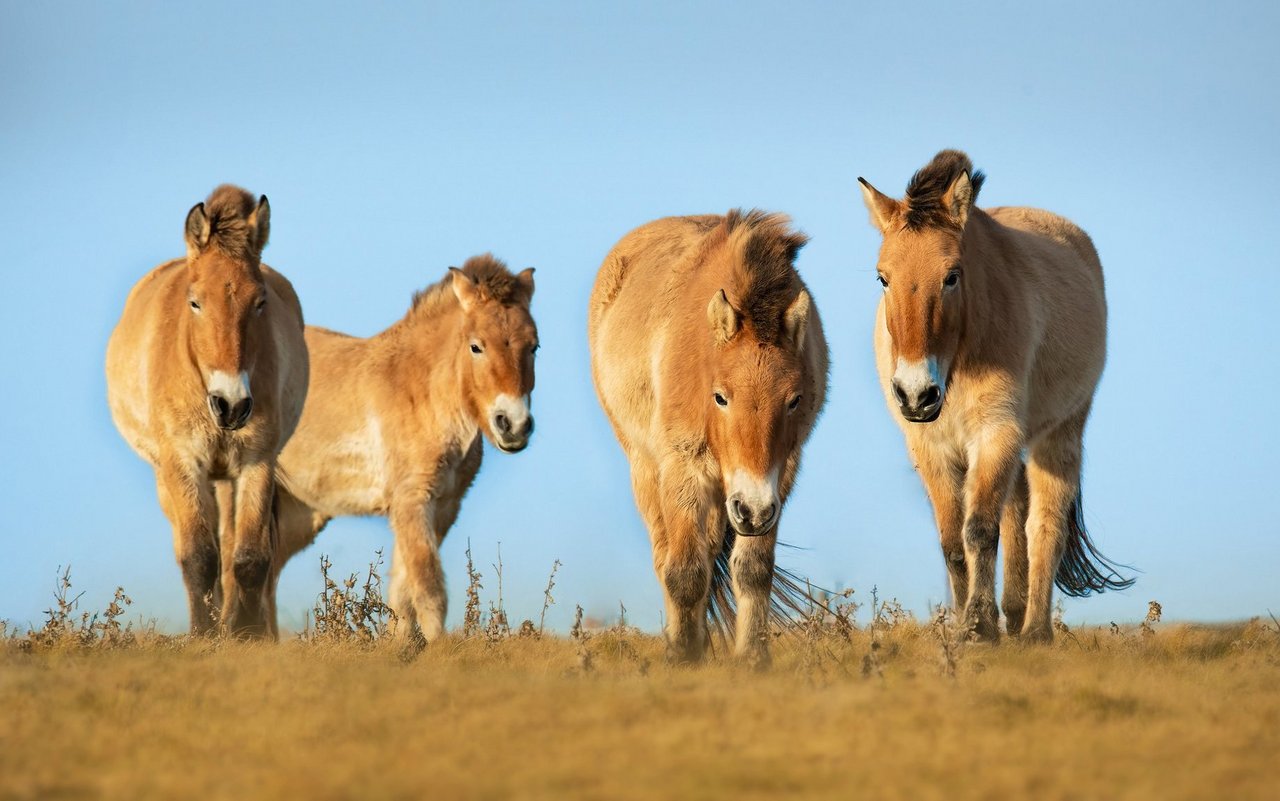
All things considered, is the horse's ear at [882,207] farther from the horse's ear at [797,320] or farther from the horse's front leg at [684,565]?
the horse's front leg at [684,565]

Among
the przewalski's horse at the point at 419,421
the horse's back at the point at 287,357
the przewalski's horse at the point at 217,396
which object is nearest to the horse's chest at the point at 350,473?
the przewalski's horse at the point at 419,421

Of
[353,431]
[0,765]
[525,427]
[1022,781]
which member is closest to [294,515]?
[353,431]

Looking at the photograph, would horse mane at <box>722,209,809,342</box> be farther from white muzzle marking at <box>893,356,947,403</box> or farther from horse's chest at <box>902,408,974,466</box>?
horse's chest at <box>902,408,974,466</box>

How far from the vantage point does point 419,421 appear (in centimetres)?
1173

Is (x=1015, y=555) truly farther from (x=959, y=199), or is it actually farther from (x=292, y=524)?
(x=292, y=524)

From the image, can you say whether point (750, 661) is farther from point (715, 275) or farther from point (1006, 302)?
point (1006, 302)

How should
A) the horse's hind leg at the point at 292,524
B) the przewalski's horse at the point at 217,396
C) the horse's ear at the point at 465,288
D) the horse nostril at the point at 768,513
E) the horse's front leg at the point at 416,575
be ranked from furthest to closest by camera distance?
the horse's hind leg at the point at 292,524
the horse's ear at the point at 465,288
the horse's front leg at the point at 416,575
the przewalski's horse at the point at 217,396
the horse nostril at the point at 768,513

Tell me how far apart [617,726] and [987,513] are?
175 inches

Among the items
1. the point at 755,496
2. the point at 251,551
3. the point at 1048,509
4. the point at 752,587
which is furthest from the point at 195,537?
the point at 1048,509

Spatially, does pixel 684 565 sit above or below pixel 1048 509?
below

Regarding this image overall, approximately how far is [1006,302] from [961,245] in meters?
0.67

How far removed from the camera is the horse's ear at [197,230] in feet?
31.8

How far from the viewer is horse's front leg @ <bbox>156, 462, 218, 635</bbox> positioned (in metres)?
9.43

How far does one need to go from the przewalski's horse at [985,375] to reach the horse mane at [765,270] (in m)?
1.19
